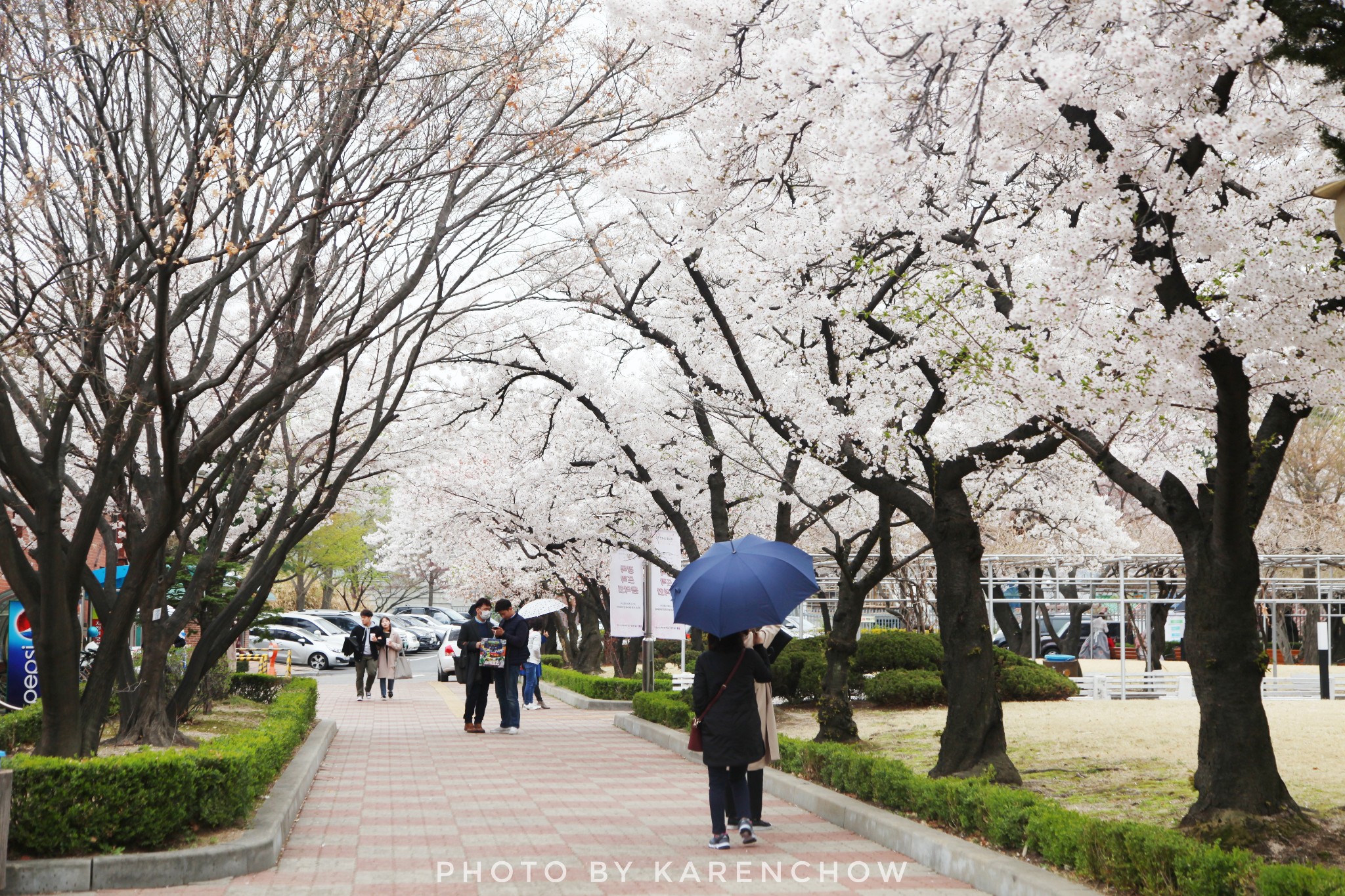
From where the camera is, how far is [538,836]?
821 cm

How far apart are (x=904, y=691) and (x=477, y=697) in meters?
6.25

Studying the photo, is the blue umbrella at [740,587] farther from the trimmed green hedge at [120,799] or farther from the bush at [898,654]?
the bush at [898,654]

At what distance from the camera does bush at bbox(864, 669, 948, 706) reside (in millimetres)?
17891

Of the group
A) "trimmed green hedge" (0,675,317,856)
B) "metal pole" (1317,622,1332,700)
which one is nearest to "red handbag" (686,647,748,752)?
"trimmed green hedge" (0,675,317,856)

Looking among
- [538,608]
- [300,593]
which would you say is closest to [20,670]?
[538,608]

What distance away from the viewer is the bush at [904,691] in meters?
17.9

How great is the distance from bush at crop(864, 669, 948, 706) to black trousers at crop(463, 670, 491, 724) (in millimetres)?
5661

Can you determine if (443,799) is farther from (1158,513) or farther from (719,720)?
(1158,513)

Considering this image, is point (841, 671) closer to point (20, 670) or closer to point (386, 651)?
point (20, 670)

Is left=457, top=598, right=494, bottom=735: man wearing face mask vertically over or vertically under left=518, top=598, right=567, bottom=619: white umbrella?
under

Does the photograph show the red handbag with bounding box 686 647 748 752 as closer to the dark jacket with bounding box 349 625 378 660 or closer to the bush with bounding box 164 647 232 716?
the bush with bounding box 164 647 232 716

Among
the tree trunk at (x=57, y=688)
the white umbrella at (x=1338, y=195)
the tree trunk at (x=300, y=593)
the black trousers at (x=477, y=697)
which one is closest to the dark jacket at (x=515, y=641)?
the black trousers at (x=477, y=697)

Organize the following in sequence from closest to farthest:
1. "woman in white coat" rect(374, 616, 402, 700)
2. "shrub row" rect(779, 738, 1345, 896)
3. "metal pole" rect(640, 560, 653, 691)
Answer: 1. "shrub row" rect(779, 738, 1345, 896)
2. "metal pole" rect(640, 560, 653, 691)
3. "woman in white coat" rect(374, 616, 402, 700)

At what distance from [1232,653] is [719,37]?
209 inches
